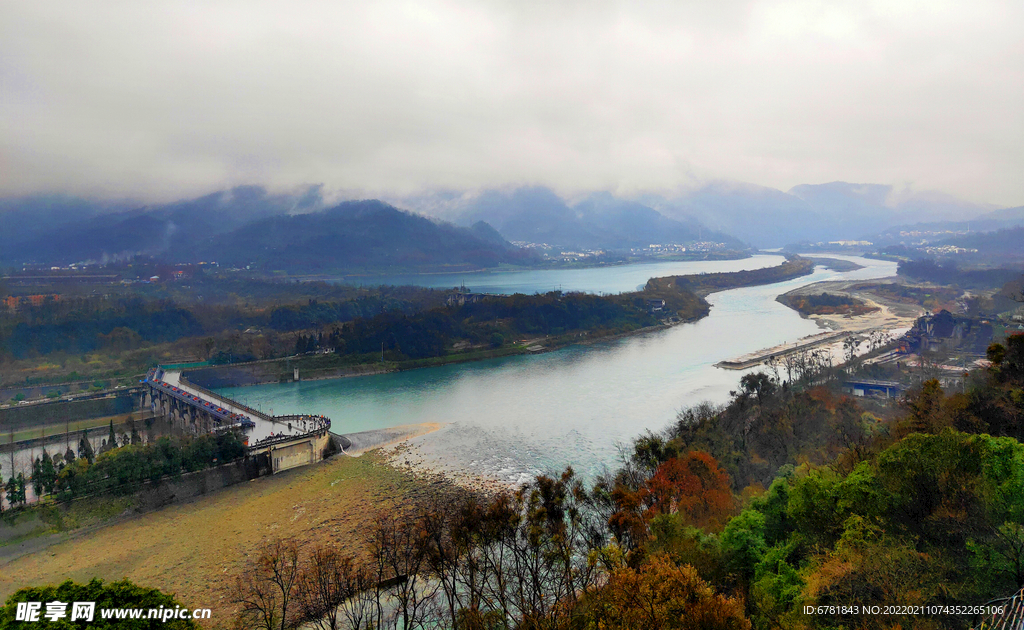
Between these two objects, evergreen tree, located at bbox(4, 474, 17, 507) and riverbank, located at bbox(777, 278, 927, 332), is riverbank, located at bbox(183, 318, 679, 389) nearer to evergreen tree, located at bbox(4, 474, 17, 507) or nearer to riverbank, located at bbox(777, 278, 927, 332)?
evergreen tree, located at bbox(4, 474, 17, 507)

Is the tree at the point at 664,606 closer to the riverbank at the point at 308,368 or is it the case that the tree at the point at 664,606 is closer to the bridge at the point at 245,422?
the bridge at the point at 245,422

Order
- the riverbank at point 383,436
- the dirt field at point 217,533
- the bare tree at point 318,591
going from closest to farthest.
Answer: the bare tree at point 318,591 → the dirt field at point 217,533 → the riverbank at point 383,436

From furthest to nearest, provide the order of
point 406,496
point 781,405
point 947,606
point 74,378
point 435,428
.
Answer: point 74,378 < point 435,428 < point 781,405 < point 406,496 < point 947,606

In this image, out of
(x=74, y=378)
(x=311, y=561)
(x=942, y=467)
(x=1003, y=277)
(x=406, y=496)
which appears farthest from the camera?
(x=1003, y=277)

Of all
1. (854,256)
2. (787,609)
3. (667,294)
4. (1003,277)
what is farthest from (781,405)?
(854,256)

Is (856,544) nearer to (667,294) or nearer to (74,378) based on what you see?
(74,378)

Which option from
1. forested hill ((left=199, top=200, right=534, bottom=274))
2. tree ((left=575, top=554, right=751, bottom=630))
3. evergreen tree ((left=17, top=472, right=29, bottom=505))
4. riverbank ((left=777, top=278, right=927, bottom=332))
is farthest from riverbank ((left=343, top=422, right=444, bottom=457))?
forested hill ((left=199, top=200, right=534, bottom=274))

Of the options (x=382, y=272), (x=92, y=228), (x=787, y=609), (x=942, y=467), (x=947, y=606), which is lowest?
(x=787, y=609)

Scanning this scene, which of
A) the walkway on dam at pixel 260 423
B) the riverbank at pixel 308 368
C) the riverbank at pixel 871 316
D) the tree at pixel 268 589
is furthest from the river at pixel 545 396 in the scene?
the tree at pixel 268 589

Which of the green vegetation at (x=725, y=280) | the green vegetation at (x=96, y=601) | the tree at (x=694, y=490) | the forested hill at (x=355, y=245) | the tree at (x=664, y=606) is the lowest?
the tree at (x=694, y=490)
